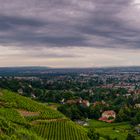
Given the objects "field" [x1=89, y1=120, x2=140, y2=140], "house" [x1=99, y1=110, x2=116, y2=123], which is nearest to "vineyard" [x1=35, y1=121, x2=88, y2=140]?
"field" [x1=89, y1=120, x2=140, y2=140]

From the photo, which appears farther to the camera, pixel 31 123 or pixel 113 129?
pixel 113 129

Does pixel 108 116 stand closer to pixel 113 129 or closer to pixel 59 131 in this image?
pixel 113 129

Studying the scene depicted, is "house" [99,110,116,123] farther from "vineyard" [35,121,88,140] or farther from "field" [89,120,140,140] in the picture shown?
"vineyard" [35,121,88,140]

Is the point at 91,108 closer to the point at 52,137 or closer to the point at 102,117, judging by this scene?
the point at 102,117

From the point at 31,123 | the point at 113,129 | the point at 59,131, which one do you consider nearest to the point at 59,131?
the point at 59,131

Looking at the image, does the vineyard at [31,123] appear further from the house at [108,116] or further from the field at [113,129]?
the house at [108,116]

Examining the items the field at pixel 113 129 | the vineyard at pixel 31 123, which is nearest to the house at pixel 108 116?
the field at pixel 113 129
